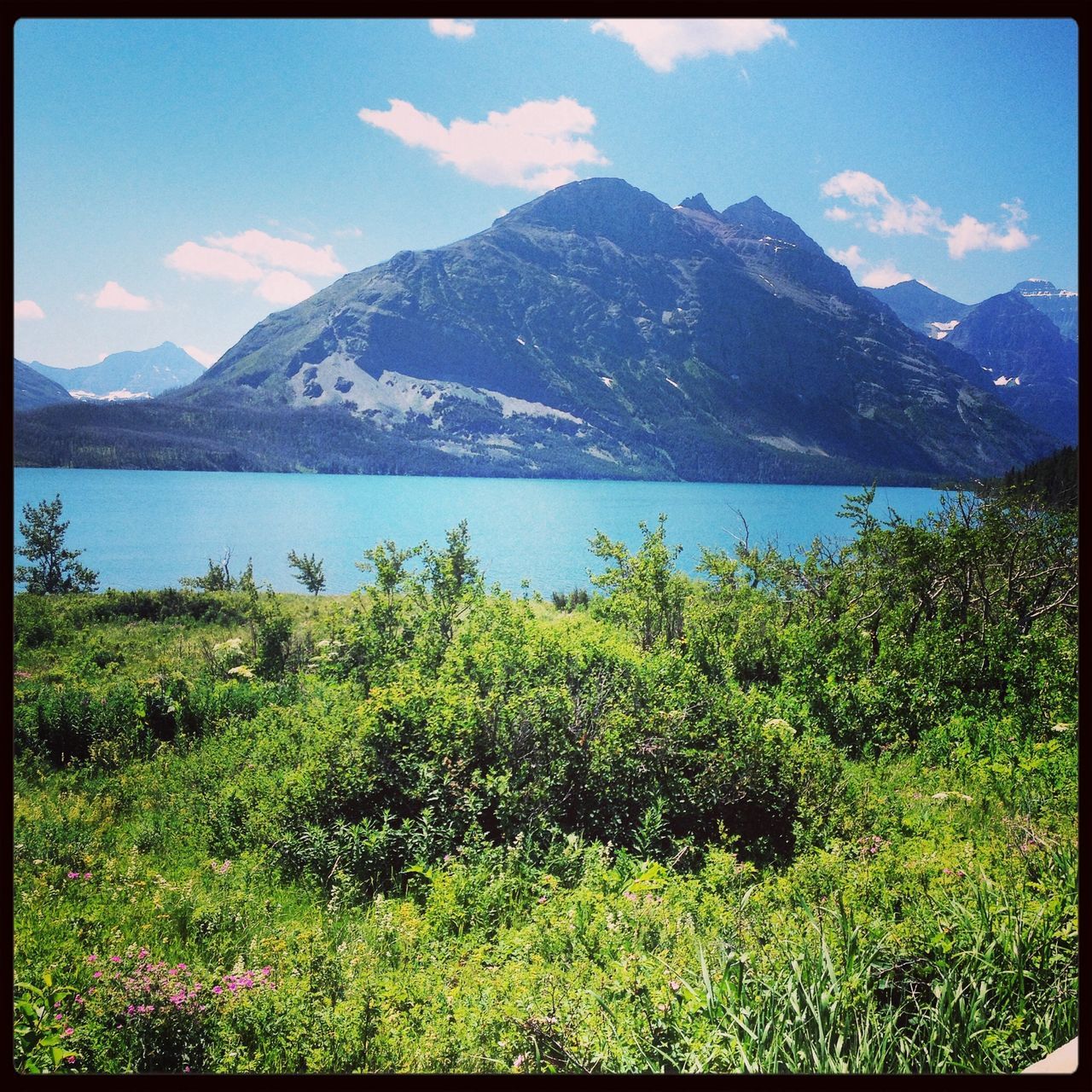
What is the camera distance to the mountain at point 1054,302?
10.9 ft

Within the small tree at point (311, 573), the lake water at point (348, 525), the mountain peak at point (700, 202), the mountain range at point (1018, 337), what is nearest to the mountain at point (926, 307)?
the mountain range at point (1018, 337)

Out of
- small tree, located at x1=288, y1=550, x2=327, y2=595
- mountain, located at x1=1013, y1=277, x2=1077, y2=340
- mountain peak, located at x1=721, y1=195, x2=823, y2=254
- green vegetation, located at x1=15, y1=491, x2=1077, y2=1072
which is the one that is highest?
mountain peak, located at x1=721, y1=195, x2=823, y2=254

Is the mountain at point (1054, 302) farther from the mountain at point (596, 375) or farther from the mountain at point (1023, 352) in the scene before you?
the mountain at point (596, 375)

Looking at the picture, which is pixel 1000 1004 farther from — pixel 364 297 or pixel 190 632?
pixel 364 297

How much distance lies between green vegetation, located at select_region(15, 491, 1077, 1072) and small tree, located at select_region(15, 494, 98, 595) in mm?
4394

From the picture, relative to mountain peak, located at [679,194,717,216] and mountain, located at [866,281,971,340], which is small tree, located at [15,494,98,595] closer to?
mountain peak, located at [679,194,717,216]

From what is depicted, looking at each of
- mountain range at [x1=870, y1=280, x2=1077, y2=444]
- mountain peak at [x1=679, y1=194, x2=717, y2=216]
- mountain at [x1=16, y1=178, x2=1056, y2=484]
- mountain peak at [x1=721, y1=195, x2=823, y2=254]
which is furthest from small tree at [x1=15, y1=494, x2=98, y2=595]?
mountain range at [x1=870, y1=280, x2=1077, y2=444]

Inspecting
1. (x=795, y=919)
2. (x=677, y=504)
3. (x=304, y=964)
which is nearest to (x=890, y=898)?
(x=795, y=919)

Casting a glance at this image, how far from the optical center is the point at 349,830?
11.2 feet

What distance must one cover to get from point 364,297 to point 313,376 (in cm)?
1458

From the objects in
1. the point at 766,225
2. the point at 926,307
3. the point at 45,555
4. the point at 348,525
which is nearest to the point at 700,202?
the point at 766,225

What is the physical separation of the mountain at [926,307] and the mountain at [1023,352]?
225 millimetres

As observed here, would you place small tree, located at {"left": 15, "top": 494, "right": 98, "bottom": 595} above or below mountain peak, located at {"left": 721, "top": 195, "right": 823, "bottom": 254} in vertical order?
below

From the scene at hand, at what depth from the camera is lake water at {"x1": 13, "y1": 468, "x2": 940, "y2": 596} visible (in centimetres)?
1180
